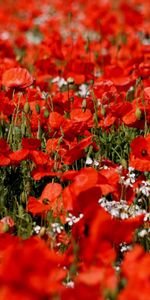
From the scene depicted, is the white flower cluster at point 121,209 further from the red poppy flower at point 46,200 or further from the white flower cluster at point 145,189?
the red poppy flower at point 46,200

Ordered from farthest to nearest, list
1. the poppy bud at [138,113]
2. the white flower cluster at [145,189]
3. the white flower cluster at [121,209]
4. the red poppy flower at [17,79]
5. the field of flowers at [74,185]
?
the red poppy flower at [17,79] → the poppy bud at [138,113] → the white flower cluster at [145,189] → the white flower cluster at [121,209] → the field of flowers at [74,185]

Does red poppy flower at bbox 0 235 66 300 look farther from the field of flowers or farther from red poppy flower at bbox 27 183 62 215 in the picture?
red poppy flower at bbox 27 183 62 215

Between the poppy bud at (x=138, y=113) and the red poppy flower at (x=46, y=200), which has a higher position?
the poppy bud at (x=138, y=113)

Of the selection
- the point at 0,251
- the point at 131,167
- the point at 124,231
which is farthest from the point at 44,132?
the point at 124,231

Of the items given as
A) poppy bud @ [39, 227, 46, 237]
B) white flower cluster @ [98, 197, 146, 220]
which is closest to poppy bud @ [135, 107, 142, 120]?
white flower cluster @ [98, 197, 146, 220]

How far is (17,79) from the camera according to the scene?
3.38m

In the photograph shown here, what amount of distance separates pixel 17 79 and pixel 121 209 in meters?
0.98

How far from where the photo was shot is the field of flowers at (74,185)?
170cm

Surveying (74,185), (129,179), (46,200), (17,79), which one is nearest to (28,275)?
(74,185)

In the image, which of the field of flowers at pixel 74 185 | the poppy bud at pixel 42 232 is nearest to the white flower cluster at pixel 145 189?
the field of flowers at pixel 74 185

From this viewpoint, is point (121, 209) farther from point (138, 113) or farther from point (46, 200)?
point (138, 113)

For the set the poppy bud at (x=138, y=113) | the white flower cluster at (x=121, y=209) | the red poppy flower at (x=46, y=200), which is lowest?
the white flower cluster at (x=121, y=209)

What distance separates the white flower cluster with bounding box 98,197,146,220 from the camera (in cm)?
259

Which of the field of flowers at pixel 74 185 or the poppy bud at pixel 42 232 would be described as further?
the poppy bud at pixel 42 232
